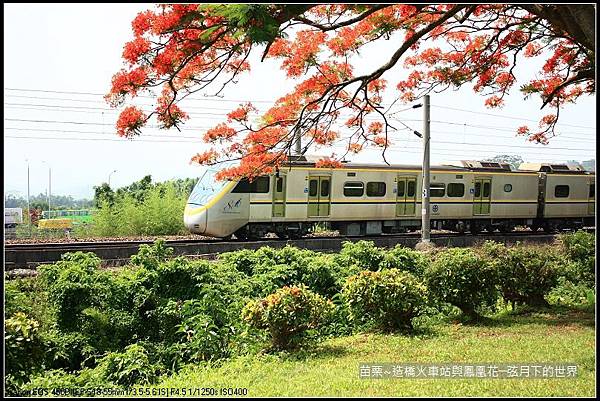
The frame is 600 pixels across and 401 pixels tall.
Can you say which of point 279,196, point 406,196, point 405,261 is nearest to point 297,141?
point 405,261

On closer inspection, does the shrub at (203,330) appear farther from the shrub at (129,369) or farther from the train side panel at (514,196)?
the train side panel at (514,196)

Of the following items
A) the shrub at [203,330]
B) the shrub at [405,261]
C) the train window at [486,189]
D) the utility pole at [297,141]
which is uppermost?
the utility pole at [297,141]

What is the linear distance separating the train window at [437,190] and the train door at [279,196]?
12.9 ft

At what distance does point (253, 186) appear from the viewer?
494 inches

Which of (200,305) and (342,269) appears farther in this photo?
(342,269)

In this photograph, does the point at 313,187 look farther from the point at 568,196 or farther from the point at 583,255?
the point at 568,196

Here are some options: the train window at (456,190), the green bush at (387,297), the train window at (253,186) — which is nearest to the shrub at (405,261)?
the green bush at (387,297)

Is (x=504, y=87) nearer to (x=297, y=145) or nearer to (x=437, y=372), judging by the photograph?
(x=297, y=145)

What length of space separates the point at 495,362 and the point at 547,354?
61 cm

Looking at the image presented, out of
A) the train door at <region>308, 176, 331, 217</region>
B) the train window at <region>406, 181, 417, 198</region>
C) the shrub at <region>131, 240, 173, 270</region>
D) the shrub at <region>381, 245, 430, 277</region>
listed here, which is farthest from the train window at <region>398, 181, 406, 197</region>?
the shrub at <region>131, 240, 173, 270</region>

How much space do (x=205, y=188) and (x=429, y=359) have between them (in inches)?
318

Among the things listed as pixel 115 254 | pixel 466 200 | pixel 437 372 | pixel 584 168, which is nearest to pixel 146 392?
pixel 437 372

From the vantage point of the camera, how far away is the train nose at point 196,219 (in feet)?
39.6

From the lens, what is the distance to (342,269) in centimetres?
809
